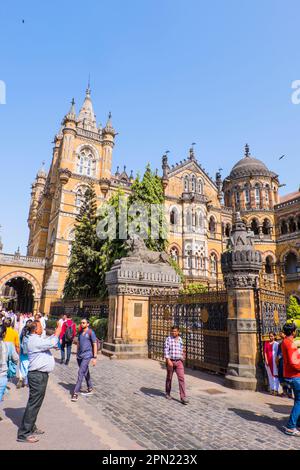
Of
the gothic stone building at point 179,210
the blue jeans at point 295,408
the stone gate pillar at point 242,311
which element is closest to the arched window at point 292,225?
the gothic stone building at point 179,210

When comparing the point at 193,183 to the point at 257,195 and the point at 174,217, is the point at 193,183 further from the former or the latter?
the point at 257,195

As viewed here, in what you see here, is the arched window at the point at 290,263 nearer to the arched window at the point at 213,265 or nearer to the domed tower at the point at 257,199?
the domed tower at the point at 257,199

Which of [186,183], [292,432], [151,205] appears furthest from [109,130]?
[292,432]

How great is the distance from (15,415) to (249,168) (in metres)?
42.6

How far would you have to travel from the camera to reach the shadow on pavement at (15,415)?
4.79m

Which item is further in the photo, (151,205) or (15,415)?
(151,205)

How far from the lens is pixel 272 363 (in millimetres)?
6770

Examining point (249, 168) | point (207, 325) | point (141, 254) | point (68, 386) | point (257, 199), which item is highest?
point (249, 168)

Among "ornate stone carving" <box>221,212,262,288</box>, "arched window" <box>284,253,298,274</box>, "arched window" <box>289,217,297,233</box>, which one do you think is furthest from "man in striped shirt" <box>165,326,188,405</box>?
"arched window" <box>289,217,297,233</box>

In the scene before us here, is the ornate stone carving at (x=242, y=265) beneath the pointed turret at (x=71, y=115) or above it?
beneath

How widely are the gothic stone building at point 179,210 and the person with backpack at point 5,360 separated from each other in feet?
82.3

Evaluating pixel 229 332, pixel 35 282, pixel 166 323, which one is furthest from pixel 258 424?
pixel 35 282

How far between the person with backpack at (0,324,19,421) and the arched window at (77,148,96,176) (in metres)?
32.1

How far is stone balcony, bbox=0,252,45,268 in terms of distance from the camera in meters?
31.2
